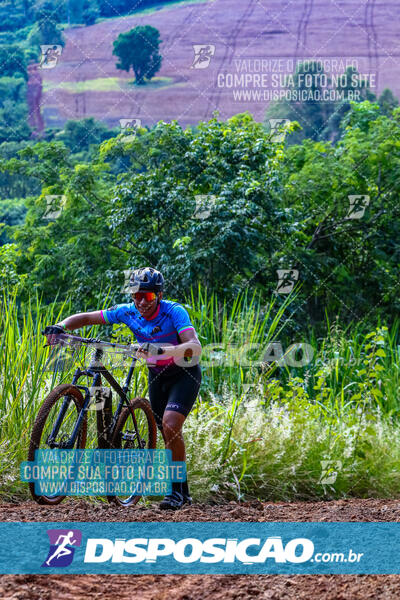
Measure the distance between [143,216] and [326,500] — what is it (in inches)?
288

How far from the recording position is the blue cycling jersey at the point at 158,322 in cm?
523

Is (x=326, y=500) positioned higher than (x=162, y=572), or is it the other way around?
(x=162, y=572)

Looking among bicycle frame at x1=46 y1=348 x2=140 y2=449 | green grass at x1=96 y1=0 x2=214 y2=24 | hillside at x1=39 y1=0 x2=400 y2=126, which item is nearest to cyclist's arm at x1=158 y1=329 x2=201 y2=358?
bicycle frame at x1=46 y1=348 x2=140 y2=449

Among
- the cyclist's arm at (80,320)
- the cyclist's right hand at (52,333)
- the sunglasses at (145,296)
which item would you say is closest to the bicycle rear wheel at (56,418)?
the cyclist's right hand at (52,333)

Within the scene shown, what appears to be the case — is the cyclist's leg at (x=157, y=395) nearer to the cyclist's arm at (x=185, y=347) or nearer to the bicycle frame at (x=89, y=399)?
the bicycle frame at (x=89, y=399)

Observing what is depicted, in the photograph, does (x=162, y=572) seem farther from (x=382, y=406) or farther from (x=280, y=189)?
(x=280, y=189)

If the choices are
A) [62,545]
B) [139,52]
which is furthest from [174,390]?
[139,52]

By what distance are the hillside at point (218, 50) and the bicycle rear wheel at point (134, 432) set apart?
2858 centimetres

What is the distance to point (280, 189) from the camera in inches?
498

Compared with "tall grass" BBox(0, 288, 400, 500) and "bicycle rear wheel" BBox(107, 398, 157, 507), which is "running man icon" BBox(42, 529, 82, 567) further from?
"tall grass" BBox(0, 288, 400, 500)

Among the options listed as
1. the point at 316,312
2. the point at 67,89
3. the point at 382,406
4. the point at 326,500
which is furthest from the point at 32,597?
the point at 67,89

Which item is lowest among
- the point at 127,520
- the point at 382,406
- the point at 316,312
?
the point at 316,312

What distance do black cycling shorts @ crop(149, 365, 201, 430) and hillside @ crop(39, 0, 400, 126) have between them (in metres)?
28.7

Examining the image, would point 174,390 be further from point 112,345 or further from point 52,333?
point 52,333
